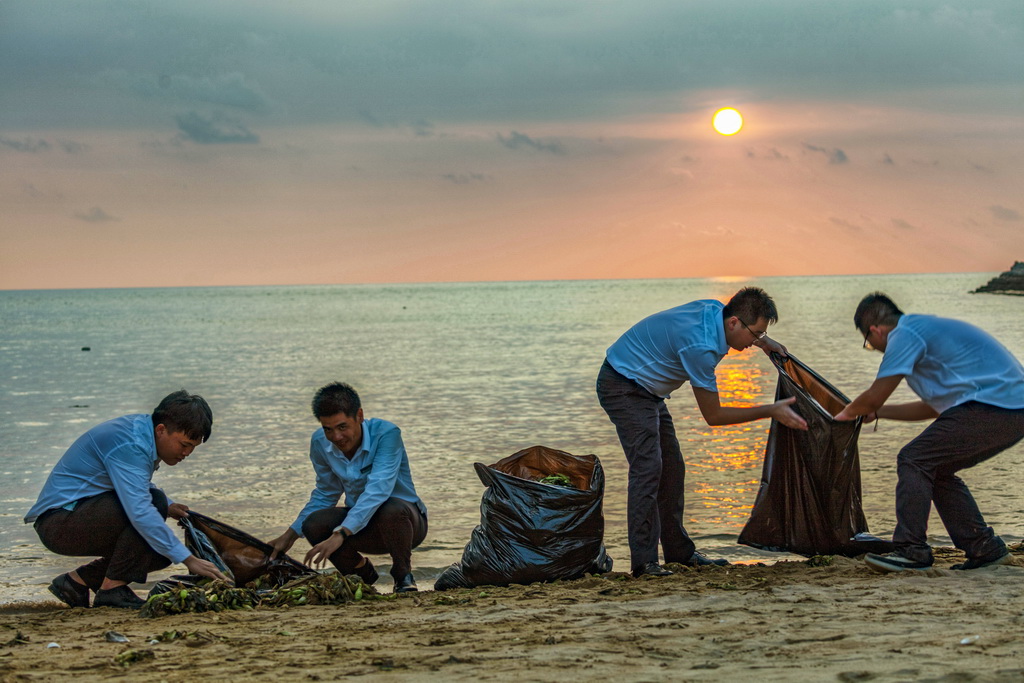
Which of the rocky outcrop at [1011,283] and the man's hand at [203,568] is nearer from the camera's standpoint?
the man's hand at [203,568]

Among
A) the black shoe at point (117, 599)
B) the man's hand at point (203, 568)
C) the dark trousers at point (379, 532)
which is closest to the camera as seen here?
the man's hand at point (203, 568)

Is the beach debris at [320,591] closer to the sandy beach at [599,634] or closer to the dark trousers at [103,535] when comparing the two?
the sandy beach at [599,634]

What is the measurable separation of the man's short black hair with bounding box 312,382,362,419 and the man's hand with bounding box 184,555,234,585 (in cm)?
85

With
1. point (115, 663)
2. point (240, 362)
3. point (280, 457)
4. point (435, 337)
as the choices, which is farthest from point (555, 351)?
point (115, 663)

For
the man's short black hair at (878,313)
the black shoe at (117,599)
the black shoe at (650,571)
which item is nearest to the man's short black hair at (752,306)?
the man's short black hair at (878,313)

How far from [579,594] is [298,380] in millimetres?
14173

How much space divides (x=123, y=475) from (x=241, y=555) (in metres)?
0.74

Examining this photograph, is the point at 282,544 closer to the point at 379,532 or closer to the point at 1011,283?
the point at 379,532

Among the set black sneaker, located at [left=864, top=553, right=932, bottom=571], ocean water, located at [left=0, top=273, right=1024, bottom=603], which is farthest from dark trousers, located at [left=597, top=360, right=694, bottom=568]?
black sneaker, located at [left=864, top=553, right=932, bottom=571]

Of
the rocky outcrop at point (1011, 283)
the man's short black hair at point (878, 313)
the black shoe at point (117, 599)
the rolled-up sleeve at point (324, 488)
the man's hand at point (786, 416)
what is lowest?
the black shoe at point (117, 599)

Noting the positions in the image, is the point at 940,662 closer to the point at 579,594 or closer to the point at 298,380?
the point at 579,594

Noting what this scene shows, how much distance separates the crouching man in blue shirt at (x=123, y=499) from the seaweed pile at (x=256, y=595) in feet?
0.37

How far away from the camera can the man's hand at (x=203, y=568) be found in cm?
452

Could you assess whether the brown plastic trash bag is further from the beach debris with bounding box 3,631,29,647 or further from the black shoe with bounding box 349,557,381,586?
the beach debris with bounding box 3,631,29,647
